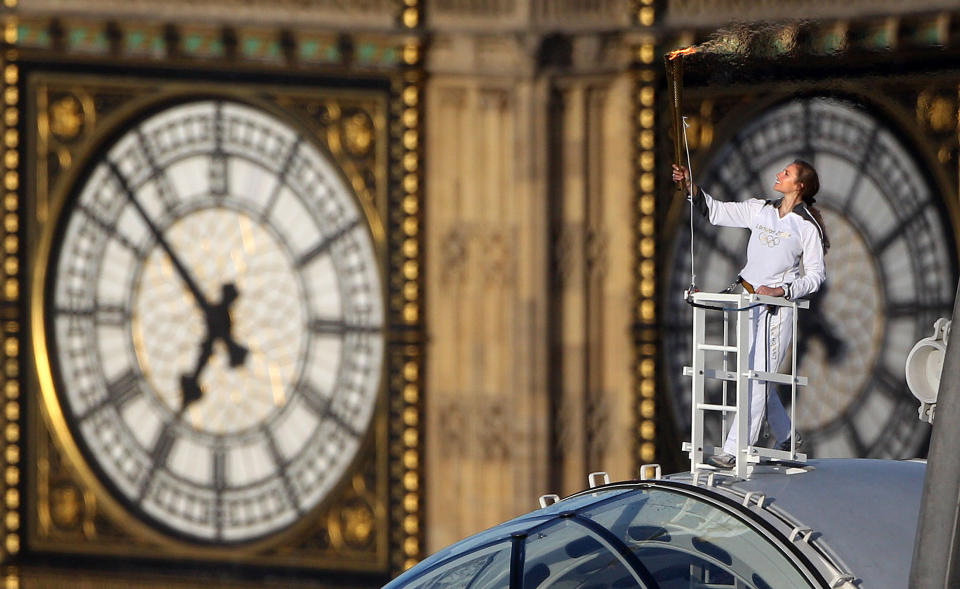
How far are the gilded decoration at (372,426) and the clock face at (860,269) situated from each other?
202 centimetres

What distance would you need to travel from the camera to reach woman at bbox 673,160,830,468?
765 centimetres

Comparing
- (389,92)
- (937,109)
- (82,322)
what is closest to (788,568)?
(937,109)

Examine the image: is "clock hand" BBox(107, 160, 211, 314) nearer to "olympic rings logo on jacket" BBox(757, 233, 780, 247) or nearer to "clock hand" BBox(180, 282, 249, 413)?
"clock hand" BBox(180, 282, 249, 413)

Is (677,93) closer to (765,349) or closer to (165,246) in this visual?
(765,349)

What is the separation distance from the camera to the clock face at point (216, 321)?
510 inches

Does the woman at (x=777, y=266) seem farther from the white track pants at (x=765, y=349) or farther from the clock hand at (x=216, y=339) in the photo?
the clock hand at (x=216, y=339)

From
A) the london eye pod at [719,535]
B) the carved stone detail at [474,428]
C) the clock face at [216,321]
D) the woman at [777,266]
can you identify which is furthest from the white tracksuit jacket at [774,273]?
the clock face at [216,321]

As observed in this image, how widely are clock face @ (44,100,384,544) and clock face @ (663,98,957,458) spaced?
2.46m

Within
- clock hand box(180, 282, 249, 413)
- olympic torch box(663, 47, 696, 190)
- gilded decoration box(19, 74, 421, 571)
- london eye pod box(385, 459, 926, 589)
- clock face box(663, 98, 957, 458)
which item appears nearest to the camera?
london eye pod box(385, 459, 926, 589)

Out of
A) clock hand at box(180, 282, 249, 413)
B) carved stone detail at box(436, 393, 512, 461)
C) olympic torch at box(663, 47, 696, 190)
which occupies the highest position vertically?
olympic torch at box(663, 47, 696, 190)

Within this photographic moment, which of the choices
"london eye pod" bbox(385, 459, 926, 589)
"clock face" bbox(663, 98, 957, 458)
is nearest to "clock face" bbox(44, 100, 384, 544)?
"clock face" bbox(663, 98, 957, 458)

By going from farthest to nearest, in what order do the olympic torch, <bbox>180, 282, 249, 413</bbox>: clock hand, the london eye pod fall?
<bbox>180, 282, 249, 413</bbox>: clock hand < the olympic torch < the london eye pod

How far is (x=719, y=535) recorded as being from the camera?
271 inches

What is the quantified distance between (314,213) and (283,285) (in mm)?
505
